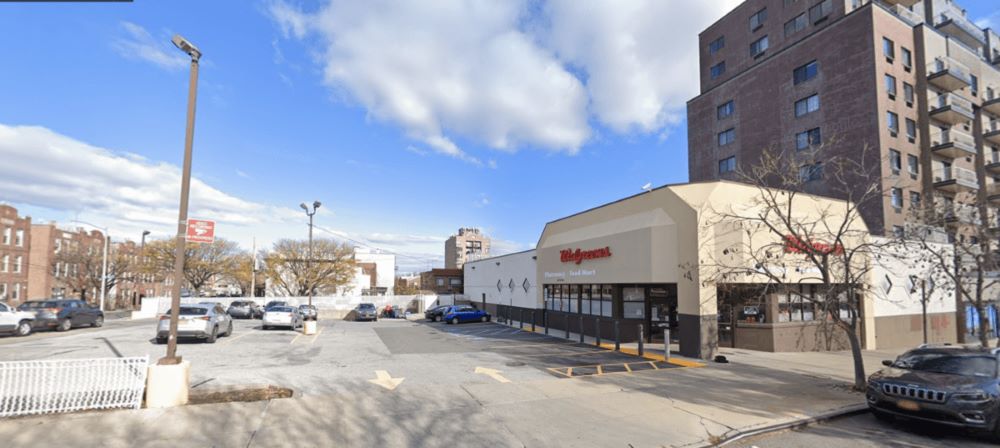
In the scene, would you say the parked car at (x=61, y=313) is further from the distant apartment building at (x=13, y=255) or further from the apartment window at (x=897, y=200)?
the apartment window at (x=897, y=200)

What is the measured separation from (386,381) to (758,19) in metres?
42.5

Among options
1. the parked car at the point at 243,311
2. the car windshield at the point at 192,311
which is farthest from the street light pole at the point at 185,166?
the parked car at the point at 243,311

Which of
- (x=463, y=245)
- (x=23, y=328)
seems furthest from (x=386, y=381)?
(x=463, y=245)

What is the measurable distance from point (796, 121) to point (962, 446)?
31.0 m

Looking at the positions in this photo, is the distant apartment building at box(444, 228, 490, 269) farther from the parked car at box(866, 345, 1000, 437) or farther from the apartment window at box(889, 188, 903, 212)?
the parked car at box(866, 345, 1000, 437)

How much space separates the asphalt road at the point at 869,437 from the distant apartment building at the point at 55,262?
7054 centimetres

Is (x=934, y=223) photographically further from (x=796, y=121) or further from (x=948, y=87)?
(x=948, y=87)

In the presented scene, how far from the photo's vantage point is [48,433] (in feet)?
22.2

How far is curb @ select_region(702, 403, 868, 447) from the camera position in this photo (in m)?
7.74

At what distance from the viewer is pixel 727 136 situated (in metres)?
39.8

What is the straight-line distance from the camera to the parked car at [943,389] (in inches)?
310

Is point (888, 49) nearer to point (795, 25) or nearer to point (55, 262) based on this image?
point (795, 25)

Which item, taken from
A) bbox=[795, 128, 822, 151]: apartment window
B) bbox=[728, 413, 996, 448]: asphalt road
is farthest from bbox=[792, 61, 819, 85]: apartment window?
bbox=[728, 413, 996, 448]: asphalt road

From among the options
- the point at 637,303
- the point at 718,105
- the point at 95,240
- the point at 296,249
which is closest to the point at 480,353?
the point at 637,303
